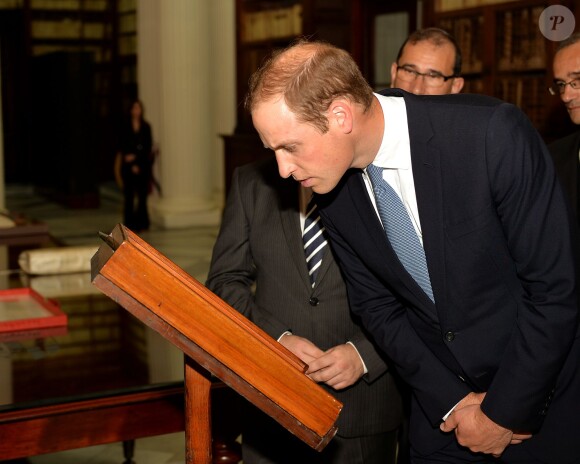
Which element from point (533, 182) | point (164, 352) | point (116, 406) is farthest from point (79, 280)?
point (533, 182)

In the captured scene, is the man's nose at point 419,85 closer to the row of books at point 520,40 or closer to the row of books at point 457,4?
the row of books at point 520,40

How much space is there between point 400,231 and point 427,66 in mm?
1328

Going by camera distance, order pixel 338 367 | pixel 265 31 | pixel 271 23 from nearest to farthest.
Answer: pixel 338 367 < pixel 271 23 < pixel 265 31

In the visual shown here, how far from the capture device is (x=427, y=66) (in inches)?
123

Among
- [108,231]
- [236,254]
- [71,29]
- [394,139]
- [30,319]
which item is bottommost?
[108,231]

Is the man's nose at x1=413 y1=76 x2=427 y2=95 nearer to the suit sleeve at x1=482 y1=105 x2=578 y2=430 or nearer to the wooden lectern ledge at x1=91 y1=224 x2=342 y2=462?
the suit sleeve at x1=482 y1=105 x2=578 y2=430

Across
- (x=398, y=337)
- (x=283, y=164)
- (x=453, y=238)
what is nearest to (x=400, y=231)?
(x=453, y=238)

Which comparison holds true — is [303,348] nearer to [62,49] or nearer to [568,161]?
[568,161]

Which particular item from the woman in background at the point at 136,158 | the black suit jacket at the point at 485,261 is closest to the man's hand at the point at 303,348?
the black suit jacket at the point at 485,261

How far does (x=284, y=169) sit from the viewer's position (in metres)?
1.69

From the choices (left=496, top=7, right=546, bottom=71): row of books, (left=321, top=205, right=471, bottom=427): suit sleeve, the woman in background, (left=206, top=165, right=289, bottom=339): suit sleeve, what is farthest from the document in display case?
the woman in background

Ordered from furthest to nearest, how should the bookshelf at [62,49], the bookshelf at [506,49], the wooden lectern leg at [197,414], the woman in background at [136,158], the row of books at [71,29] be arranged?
the row of books at [71,29] < the bookshelf at [62,49] < the woman in background at [136,158] < the bookshelf at [506,49] < the wooden lectern leg at [197,414]

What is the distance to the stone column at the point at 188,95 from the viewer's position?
11.6 m

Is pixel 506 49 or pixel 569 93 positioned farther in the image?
pixel 506 49
